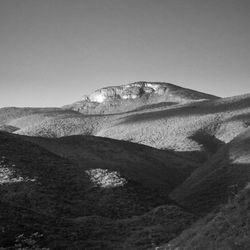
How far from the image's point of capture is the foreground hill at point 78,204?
63.6ft

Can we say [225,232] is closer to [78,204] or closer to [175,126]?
[78,204]

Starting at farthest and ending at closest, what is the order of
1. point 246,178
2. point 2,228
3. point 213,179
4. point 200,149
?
1. point 200,149
2. point 213,179
3. point 246,178
4. point 2,228

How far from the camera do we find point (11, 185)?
29.0 metres

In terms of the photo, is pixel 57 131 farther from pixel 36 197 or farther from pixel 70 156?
pixel 36 197

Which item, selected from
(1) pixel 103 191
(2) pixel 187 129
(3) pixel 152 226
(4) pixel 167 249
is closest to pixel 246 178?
(1) pixel 103 191

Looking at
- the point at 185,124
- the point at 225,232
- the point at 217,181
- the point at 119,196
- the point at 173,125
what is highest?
the point at 185,124

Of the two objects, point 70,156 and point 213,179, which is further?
point 70,156

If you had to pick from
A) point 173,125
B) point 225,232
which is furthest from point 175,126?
point 225,232

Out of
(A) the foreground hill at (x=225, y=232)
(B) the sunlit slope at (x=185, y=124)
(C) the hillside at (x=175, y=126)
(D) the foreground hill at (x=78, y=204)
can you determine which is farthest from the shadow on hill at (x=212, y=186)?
(B) the sunlit slope at (x=185, y=124)

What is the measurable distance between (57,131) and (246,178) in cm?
8453

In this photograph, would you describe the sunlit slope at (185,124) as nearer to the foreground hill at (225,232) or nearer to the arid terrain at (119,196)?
the arid terrain at (119,196)

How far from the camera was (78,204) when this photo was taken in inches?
1092

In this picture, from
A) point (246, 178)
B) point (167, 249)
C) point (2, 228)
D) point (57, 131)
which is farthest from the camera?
point (57, 131)

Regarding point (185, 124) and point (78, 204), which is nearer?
point (78, 204)
